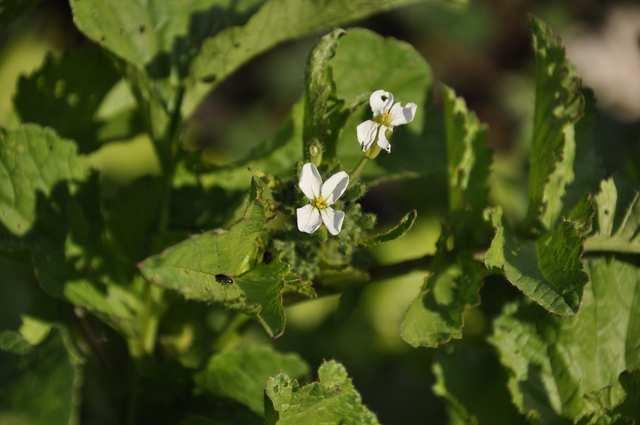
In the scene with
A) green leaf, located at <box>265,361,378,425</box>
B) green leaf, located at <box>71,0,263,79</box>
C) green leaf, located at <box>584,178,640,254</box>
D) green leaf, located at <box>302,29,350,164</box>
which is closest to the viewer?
green leaf, located at <box>265,361,378,425</box>

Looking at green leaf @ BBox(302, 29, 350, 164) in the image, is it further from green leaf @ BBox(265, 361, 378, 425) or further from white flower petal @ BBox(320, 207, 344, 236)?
green leaf @ BBox(265, 361, 378, 425)

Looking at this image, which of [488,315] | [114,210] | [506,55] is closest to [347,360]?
[488,315]

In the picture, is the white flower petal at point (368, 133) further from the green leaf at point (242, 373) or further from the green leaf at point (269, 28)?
the green leaf at point (242, 373)

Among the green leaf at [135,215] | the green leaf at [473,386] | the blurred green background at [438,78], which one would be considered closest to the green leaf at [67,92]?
the green leaf at [135,215]

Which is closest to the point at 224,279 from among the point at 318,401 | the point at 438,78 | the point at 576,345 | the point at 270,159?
the point at 318,401

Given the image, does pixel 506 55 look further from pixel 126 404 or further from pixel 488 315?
pixel 126 404

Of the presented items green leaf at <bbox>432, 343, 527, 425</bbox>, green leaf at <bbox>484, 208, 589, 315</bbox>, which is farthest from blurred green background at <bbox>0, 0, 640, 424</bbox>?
green leaf at <bbox>484, 208, 589, 315</bbox>

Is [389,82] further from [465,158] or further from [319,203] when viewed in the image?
[319,203]
